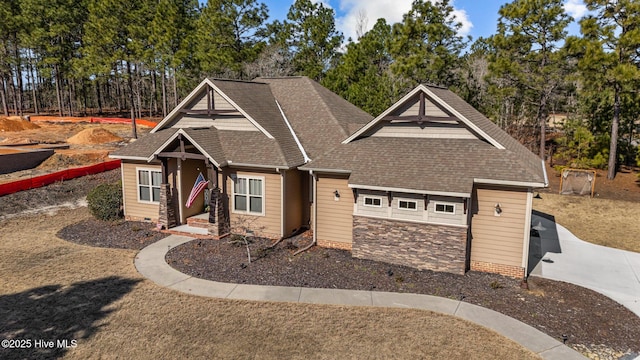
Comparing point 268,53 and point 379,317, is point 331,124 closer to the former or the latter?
point 379,317

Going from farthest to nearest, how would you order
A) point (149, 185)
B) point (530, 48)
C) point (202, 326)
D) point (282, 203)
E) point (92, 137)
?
point (92, 137) → point (530, 48) → point (149, 185) → point (282, 203) → point (202, 326)

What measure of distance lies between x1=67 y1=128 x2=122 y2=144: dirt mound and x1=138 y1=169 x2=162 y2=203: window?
25311 millimetres

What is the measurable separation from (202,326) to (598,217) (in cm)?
2118

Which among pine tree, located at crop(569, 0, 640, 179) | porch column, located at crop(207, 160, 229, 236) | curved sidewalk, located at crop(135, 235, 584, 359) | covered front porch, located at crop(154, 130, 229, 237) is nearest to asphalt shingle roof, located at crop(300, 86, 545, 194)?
curved sidewalk, located at crop(135, 235, 584, 359)

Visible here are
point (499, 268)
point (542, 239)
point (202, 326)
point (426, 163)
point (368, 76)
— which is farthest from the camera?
point (368, 76)

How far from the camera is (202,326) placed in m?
10.1

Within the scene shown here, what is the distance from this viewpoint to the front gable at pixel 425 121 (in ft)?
47.6

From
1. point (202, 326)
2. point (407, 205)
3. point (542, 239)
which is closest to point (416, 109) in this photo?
point (407, 205)

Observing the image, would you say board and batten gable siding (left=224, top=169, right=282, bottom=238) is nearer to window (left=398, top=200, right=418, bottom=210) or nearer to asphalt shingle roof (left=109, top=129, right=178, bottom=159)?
asphalt shingle roof (left=109, top=129, right=178, bottom=159)

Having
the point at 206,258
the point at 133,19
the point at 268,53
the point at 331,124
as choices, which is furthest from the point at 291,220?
the point at 133,19

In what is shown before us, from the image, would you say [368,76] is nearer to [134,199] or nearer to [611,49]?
[611,49]

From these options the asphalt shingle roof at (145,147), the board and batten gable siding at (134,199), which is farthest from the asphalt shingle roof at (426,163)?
the board and batten gable siding at (134,199)

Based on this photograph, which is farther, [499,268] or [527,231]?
[499,268]

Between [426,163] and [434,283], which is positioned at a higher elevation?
[426,163]
